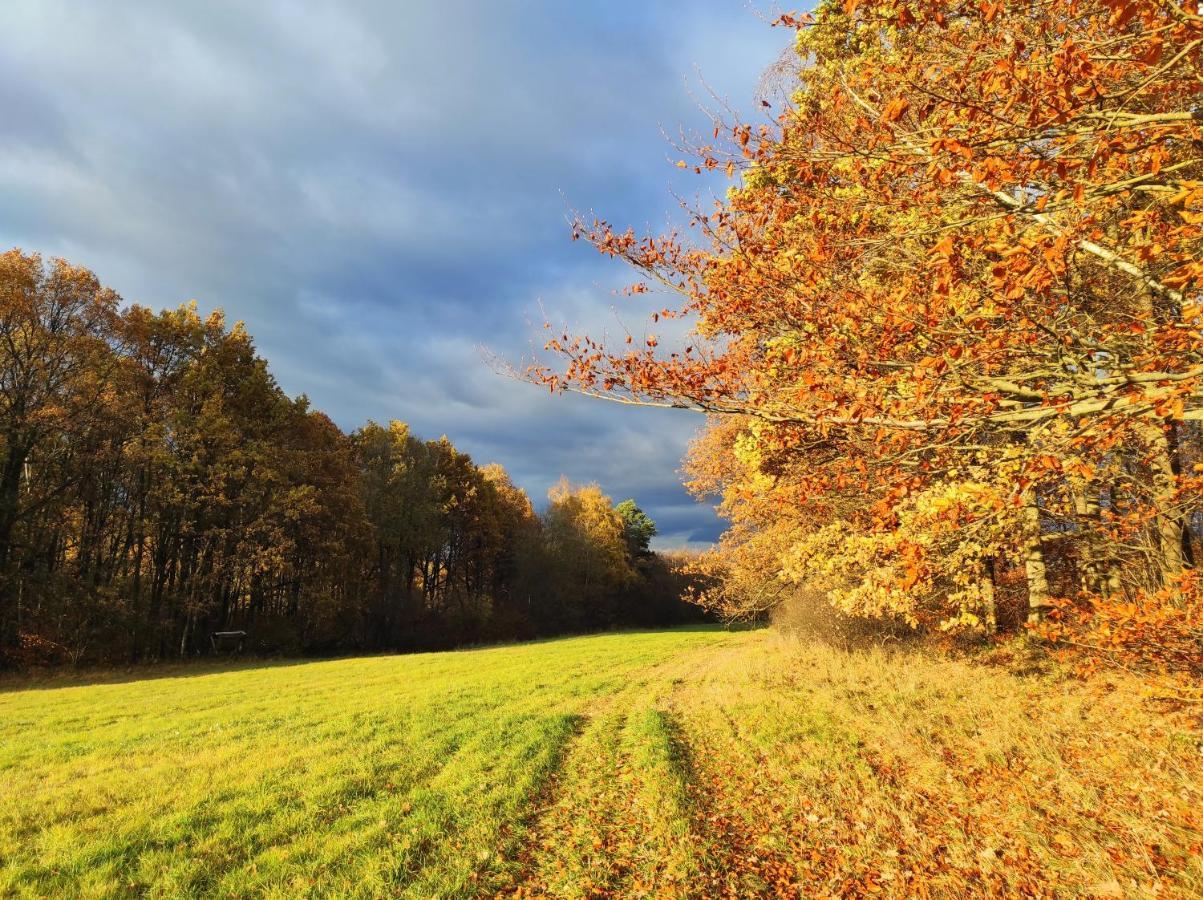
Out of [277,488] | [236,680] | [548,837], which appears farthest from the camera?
[277,488]

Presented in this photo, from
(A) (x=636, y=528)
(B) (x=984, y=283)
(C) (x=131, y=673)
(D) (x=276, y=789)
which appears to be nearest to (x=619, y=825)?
(D) (x=276, y=789)

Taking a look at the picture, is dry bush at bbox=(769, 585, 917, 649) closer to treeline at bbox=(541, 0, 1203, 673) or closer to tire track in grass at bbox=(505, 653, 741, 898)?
treeline at bbox=(541, 0, 1203, 673)

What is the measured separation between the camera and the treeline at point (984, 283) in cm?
398

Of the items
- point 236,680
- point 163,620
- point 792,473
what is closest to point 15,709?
point 236,680

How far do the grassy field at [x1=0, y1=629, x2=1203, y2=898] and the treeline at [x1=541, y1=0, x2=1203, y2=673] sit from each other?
5.31 feet

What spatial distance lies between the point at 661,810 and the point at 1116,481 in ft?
24.8

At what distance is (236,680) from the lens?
1866cm

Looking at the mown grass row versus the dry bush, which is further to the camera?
the dry bush

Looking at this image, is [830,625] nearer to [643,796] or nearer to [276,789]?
[643,796]

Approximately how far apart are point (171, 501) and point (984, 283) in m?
Result: 29.5

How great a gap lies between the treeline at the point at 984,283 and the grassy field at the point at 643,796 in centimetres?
162

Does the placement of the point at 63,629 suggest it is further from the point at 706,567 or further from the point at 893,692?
the point at 893,692

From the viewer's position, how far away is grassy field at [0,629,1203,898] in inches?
197

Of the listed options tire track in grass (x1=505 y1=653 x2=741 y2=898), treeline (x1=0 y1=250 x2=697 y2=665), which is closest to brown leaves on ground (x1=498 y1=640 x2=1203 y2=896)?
tire track in grass (x1=505 y1=653 x2=741 y2=898)
